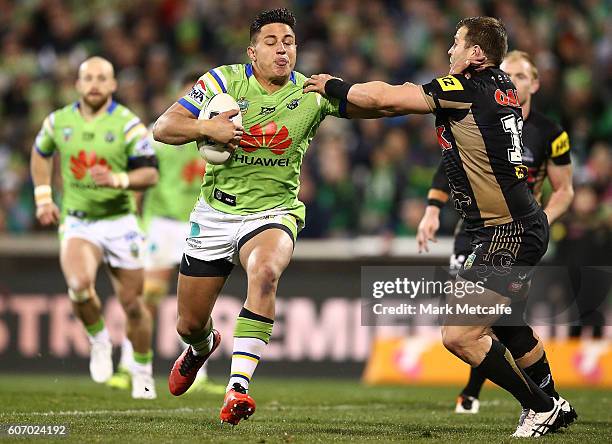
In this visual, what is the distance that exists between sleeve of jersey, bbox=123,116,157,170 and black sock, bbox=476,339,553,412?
4277 millimetres

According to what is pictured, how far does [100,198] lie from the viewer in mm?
10219

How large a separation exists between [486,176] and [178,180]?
211 inches

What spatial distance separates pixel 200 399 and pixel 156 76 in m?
8.78

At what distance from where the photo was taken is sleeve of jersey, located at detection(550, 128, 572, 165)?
8.95 meters

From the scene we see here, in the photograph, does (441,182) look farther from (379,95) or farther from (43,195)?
(43,195)

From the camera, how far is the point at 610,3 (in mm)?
17203

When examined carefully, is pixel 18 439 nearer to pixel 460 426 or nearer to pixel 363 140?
pixel 460 426

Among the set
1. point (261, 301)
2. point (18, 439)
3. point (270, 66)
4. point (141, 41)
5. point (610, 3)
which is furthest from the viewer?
point (141, 41)

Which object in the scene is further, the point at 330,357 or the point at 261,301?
the point at 330,357

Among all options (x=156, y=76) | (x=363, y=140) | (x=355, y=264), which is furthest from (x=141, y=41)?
(x=355, y=264)

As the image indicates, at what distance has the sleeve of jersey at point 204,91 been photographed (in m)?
7.39

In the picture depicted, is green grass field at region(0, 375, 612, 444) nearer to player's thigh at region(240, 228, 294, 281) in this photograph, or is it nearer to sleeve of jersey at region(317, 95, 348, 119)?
player's thigh at region(240, 228, 294, 281)

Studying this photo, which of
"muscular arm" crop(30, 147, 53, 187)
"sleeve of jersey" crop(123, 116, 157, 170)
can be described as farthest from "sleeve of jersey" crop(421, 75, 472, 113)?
"muscular arm" crop(30, 147, 53, 187)

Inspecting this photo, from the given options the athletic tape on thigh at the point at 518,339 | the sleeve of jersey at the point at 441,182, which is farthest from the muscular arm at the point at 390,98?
the sleeve of jersey at the point at 441,182
